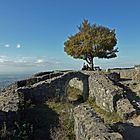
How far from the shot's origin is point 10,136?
13523mm

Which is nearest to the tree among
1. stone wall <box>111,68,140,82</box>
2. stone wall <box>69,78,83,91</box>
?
stone wall <box>111,68,140,82</box>

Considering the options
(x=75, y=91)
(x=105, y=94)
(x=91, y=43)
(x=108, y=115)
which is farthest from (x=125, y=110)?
(x=91, y=43)

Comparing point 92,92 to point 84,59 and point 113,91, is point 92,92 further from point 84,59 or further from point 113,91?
point 84,59

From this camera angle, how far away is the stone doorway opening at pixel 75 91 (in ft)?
91.0

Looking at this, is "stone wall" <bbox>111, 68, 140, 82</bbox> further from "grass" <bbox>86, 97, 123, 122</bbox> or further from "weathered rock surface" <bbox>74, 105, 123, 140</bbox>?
"weathered rock surface" <bbox>74, 105, 123, 140</bbox>

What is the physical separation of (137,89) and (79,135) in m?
20.1

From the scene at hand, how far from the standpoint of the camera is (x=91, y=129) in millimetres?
11195

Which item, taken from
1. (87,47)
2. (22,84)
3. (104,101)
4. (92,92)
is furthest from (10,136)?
(87,47)

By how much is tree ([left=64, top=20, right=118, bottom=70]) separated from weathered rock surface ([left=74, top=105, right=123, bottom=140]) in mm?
37864

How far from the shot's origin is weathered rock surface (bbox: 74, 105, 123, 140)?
33.5 ft

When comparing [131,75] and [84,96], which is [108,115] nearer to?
[84,96]

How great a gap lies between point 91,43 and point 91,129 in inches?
1642

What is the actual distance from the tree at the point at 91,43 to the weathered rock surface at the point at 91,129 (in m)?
37.9

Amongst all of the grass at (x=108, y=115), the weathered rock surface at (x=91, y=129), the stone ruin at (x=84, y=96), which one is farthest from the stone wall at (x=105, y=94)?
the weathered rock surface at (x=91, y=129)
